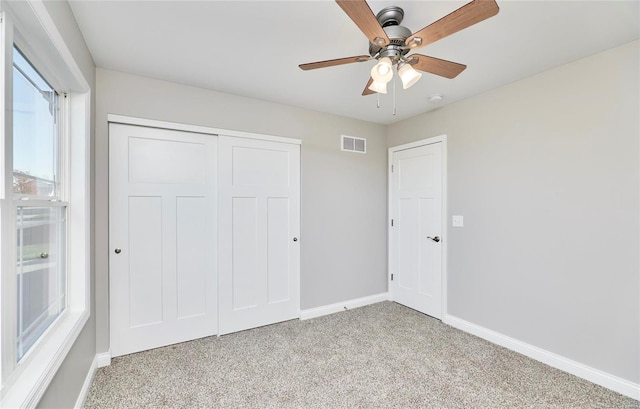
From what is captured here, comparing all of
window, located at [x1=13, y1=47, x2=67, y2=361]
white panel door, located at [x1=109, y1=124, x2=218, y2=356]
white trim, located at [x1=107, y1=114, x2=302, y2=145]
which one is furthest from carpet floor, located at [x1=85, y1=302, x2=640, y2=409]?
white trim, located at [x1=107, y1=114, x2=302, y2=145]

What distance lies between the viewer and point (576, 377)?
219cm

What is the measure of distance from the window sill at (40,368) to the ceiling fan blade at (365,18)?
193 cm

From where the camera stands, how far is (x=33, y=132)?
1.46 metres

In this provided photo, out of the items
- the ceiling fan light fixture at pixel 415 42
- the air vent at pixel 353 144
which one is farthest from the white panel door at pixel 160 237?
the ceiling fan light fixture at pixel 415 42

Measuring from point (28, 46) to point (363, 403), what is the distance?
8.76 feet

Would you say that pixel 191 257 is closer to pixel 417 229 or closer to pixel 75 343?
pixel 75 343

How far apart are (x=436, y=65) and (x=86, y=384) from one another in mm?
3058

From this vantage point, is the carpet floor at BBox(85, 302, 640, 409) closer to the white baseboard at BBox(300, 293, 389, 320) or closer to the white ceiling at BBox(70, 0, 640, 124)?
the white baseboard at BBox(300, 293, 389, 320)

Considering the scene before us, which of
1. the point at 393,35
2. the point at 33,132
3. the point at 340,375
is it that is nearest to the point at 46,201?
the point at 33,132

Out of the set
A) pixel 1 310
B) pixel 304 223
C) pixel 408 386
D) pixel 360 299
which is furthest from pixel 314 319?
pixel 1 310

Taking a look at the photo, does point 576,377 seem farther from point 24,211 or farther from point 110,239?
point 110,239

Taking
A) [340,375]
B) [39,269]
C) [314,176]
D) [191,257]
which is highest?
[314,176]

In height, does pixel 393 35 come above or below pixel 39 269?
above

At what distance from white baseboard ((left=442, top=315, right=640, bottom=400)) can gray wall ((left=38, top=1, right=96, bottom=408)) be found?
3.19m
